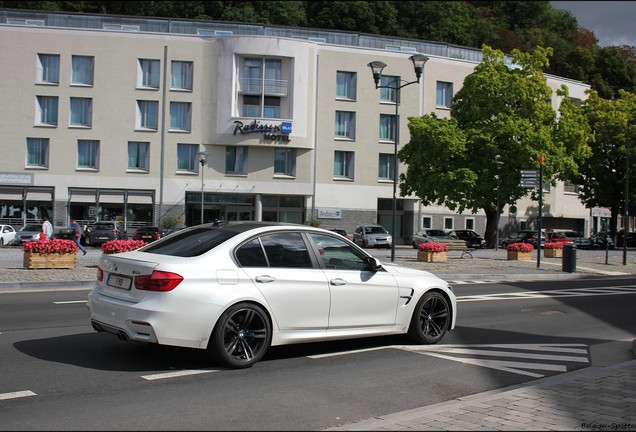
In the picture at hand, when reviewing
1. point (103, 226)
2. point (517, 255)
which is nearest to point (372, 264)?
point (517, 255)

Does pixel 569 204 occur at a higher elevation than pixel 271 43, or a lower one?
lower

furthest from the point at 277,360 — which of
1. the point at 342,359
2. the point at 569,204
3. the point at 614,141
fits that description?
the point at 569,204

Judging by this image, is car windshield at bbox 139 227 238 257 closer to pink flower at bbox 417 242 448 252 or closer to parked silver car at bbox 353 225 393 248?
pink flower at bbox 417 242 448 252

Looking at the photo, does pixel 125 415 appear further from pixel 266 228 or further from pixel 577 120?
pixel 577 120

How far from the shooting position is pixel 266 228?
302 inches

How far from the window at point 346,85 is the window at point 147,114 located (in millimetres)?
14291

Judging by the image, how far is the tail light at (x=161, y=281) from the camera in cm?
673

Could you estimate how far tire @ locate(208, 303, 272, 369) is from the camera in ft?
22.8

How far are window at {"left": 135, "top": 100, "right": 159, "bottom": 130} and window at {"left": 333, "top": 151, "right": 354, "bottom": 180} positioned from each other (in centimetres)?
1426

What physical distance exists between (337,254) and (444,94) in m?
49.3

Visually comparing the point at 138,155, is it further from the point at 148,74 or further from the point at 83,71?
the point at 83,71

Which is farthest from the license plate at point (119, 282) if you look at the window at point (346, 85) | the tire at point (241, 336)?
the window at point (346, 85)

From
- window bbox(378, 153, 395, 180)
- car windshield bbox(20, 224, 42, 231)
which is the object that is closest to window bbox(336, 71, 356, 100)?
window bbox(378, 153, 395, 180)

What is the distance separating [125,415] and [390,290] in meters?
3.91
